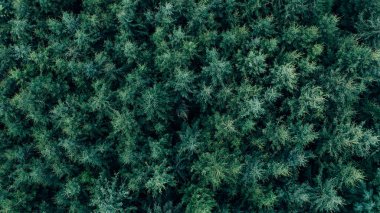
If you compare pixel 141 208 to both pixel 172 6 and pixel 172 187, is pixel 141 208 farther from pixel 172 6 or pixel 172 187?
pixel 172 6

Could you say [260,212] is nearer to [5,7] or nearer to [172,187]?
[172,187]

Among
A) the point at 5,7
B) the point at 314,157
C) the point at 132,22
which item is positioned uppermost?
the point at 5,7

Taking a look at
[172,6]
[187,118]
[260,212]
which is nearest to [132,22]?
[172,6]

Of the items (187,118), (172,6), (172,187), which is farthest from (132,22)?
(172,187)

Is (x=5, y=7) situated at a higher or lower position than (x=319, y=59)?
higher

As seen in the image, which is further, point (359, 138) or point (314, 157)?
point (314, 157)

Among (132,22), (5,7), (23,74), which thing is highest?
(5,7)
